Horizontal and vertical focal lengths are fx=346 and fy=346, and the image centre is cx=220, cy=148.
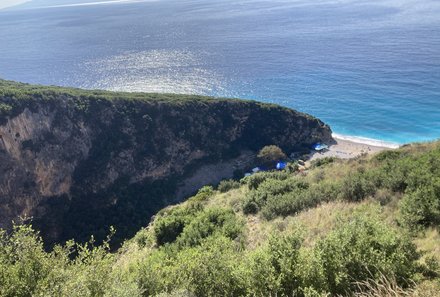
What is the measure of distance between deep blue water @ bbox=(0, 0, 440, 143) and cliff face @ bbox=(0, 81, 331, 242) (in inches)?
634

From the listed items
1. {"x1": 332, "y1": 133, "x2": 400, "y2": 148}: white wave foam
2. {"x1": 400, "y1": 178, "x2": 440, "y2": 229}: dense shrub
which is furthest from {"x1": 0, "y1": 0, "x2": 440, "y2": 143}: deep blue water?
{"x1": 400, "y1": 178, "x2": 440, "y2": 229}: dense shrub

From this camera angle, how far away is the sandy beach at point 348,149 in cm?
6133

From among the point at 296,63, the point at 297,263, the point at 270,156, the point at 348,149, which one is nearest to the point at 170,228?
the point at 297,263

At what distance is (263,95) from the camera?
88.6 meters

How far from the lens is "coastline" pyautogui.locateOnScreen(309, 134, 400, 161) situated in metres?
61.4

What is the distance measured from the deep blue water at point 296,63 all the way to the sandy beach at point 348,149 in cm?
429

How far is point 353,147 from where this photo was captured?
6397cm

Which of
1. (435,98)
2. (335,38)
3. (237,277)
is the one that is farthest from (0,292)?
(335,38)

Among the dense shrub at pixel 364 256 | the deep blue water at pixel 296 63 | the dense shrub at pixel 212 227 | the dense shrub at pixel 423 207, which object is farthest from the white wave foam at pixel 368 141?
the dense shrub at pixel 364 256

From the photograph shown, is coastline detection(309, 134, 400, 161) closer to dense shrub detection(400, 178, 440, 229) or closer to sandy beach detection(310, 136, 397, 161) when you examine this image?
sandy beach detection(310, 136, 397, 161)

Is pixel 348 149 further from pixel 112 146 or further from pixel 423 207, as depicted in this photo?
pixel 423 207

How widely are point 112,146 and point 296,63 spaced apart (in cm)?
6859

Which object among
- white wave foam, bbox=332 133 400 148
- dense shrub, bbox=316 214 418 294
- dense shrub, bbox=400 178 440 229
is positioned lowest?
white wave foam, bbox=332 133 400 148

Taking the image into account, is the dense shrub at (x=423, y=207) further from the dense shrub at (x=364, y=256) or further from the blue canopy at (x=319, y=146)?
the blue canopy at (x=319, y=146)
